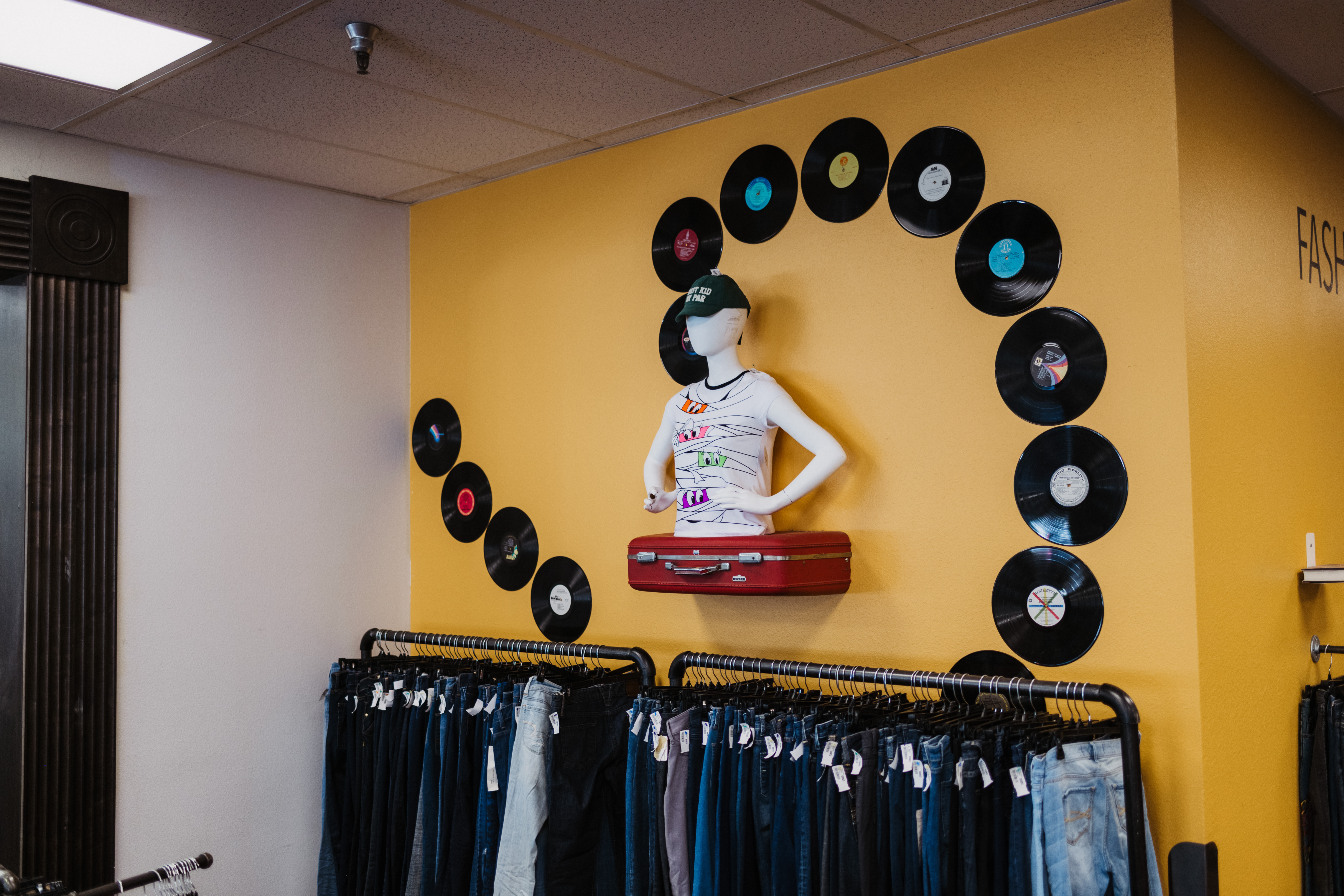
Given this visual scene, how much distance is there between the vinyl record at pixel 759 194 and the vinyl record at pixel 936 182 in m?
0.34

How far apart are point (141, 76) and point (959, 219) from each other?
217 centimetres

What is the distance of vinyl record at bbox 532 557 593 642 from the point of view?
11.9 feet

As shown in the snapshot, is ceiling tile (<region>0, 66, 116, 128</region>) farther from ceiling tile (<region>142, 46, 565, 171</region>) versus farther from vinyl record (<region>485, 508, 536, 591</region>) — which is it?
vinyl record (<region>485, 508, 536, 591</region>)

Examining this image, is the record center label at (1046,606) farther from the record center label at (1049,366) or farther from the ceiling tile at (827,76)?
the ceiling tile at (827,76)

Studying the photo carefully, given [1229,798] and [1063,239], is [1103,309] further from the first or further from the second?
[1229,798]

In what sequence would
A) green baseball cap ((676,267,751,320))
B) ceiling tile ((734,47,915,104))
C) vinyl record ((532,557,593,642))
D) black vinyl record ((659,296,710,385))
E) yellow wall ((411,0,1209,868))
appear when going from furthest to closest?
vinyl record ((532,557,593,642))
black vinyl record ((659,296,710,385))
green baseball cap ((676,267,751,320))
ceiling tile ((734,47,915,104))
yellow wall ((411,0,1209,868))

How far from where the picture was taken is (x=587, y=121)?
3.33m

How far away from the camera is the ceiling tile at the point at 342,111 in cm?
294

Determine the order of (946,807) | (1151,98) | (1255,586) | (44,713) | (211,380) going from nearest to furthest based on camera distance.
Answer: (946,807) < (1151,98) < (1255,586) < (44,713) < (211,380)

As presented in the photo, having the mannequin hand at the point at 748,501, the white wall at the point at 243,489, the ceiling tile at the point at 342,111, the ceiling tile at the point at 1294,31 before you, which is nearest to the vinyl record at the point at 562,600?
A: the white wall at the point at 243,489

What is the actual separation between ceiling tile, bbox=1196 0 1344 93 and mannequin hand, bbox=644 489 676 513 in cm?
180

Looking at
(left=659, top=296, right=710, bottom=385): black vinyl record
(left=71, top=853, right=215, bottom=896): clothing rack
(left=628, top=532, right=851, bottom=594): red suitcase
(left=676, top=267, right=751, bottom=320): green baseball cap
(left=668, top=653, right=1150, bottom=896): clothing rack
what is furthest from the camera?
(left=659, top=296, right=710, bottom=385): black vinyl record

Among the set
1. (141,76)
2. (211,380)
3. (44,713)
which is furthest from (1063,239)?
(44,713)

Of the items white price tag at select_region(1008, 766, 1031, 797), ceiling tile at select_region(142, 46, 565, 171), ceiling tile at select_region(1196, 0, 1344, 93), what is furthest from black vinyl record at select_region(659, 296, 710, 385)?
ceiling tile at select_region(1196, 0, 1344, 93)
